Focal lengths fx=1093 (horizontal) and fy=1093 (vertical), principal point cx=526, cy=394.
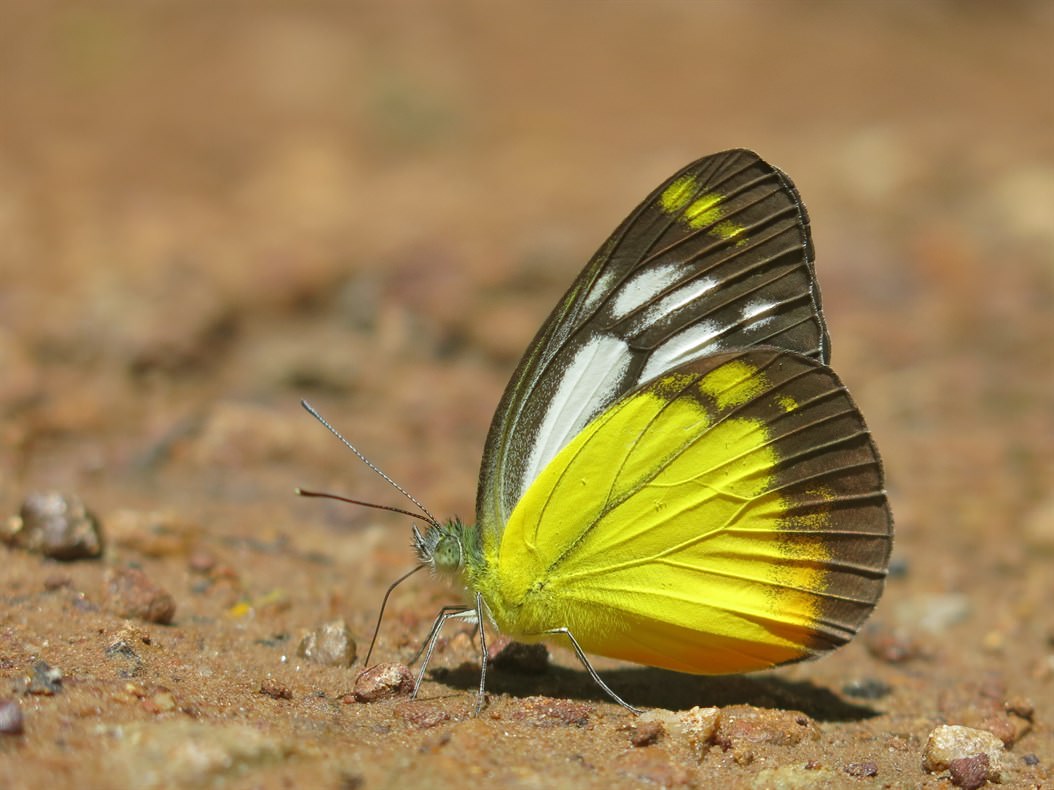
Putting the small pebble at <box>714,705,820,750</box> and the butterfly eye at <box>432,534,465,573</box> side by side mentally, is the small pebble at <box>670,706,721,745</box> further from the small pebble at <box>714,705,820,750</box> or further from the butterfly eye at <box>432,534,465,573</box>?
the butterfly eye at <box>432,534,465,573</box>

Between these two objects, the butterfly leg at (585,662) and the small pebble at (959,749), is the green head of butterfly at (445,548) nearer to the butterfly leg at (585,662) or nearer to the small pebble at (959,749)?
the butterfly leg at (585,662)

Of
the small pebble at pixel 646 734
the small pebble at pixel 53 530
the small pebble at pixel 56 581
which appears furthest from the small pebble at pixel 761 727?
the small pebble at pixel 53 530

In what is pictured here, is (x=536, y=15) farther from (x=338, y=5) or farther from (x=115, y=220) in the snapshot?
(x=115, y=220)

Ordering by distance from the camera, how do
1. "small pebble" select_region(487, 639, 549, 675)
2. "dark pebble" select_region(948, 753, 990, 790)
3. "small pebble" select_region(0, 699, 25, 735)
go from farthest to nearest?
"small pebble" select_region(487, 639, 549, 675), "dark pebble" select_region(948, 753, 990, 790), "small pebble" select_region(0, 699, 25, 735)

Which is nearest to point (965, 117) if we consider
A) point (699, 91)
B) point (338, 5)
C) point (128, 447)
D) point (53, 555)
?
point (699, 91)

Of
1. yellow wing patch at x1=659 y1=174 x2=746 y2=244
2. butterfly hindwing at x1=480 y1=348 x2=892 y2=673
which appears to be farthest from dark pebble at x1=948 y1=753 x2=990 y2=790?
yellow wing patch at x1=659 y1=174 x2=746 y2=244

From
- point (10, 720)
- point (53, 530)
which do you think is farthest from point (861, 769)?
point (53, 530)

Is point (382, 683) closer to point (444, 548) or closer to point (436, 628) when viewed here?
point (436, 628)

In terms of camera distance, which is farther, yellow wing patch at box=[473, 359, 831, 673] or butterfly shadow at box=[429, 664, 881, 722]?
butterfly shadow at box=[429, 664, 881, 722]
